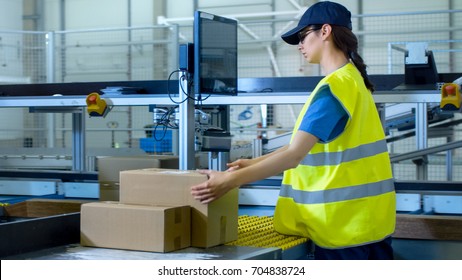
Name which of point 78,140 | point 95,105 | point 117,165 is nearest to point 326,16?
point 117,165

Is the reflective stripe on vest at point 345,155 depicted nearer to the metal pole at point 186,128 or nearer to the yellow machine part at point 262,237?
the yellow machine part at point 262,237

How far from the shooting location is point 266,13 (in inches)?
A: 451

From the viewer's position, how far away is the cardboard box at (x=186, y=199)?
229 cm

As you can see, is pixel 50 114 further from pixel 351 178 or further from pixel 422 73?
pixel 351 178

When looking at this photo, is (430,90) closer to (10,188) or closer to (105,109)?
(105,109)

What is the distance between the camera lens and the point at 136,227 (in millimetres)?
2203

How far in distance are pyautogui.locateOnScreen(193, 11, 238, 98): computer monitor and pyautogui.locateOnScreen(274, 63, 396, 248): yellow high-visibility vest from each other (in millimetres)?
1028

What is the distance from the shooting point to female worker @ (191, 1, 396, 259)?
7.11 feet

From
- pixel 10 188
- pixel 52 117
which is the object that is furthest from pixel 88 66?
pixel 10 188

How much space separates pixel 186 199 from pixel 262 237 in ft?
1.44

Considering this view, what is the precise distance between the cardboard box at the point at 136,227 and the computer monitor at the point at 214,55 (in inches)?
42.3

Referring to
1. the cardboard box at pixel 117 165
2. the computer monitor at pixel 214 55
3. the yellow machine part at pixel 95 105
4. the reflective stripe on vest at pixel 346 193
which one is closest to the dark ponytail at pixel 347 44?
the reflective stripe on vest at pixel 346 193

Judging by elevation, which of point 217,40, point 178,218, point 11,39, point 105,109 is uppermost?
point 11,39

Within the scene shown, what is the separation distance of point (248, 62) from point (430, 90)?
786 centimetres
